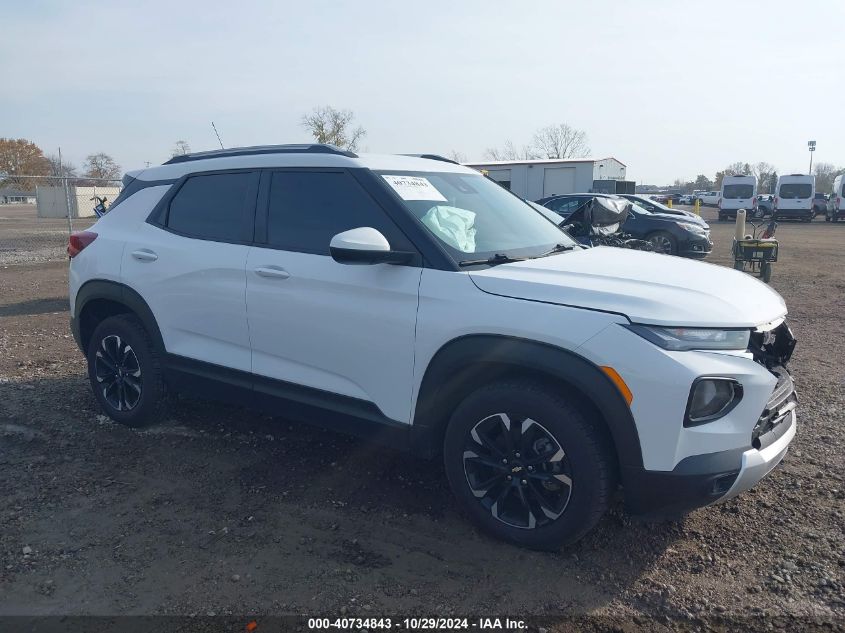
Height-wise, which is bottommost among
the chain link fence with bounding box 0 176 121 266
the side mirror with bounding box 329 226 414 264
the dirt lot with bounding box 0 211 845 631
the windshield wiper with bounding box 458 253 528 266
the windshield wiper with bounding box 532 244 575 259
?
the dirt lot with bounding box 0 211 845 631

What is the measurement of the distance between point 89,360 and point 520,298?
11.3 feet

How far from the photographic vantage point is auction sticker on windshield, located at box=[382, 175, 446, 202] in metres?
3.76

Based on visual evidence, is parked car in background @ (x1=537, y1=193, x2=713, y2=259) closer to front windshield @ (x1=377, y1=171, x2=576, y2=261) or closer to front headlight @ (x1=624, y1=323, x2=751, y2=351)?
front windshield @ (x1=377, y1=171, x2=576, y2=261)

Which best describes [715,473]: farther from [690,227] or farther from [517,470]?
[690,227]

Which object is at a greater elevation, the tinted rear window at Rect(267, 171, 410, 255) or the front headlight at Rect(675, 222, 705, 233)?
the tinted rear window at Rect(267, 171, 410, 255)

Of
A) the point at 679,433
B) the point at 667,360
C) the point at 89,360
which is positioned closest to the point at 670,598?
the point at 679,433

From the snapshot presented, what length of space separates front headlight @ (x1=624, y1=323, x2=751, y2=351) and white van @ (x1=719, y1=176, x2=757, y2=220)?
122 ft

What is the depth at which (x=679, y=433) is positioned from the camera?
9.21 ft

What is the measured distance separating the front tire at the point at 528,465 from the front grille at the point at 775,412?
2.18 ft

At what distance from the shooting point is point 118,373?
15.8ft

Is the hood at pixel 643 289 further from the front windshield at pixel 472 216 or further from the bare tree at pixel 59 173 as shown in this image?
the bare tree at pixel 59 173

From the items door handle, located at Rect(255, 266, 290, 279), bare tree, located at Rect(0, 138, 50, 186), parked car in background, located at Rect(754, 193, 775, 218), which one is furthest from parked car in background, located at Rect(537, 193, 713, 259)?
bare tree, located at Rect(0, 138, 50, 186)

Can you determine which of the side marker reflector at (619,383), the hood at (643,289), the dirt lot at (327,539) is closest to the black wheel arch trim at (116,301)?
the dirt lot at (327,539)

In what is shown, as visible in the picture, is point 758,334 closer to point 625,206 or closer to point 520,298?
point 520,298
